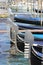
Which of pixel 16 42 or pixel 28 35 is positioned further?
pixel 16 42

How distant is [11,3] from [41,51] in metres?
5.26

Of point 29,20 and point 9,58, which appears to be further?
point 29,20

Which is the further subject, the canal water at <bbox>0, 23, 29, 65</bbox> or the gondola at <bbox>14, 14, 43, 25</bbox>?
the gondola at <bbox>14, 14, 43, 25</bbox>

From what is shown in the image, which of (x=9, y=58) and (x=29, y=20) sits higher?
(x=29, y=20)

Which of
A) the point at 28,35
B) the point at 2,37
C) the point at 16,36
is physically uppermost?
the point at 28,35

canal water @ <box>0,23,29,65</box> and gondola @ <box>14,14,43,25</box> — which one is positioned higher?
gondola @ <box>14,14,43,25</box>

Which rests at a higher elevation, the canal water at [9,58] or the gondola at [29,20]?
the gondola at [29,20]

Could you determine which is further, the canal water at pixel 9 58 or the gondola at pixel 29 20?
the gondola at pixel 29 20

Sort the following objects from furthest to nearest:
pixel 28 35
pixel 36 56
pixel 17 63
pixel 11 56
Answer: pixel 11 56 < pixel 17 63 < pixel 28 35 < pixel 36 56

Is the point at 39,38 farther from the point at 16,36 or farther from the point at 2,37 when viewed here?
the point at 2,37

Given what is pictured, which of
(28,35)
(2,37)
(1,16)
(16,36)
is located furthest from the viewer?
(1,16)

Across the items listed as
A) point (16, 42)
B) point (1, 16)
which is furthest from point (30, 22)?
point (1, 16)

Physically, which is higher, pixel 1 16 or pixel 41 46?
pixel 41 46

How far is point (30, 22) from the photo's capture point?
4.80m
